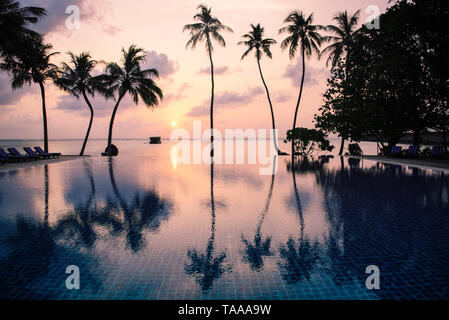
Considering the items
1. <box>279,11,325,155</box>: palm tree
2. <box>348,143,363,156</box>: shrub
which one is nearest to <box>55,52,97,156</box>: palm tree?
<box>279,11,325,155</box>: palm tree

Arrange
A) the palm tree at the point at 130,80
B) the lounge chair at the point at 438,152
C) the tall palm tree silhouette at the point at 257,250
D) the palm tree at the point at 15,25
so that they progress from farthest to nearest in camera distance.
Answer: the palm tree at the point at 130,80, the lounge chair at the point at 438,152, the palm tree at the point at 15,25, the tall palm tree silhouette at the point at 257,250

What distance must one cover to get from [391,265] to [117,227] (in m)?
5.32

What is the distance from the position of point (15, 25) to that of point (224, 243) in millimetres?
20520

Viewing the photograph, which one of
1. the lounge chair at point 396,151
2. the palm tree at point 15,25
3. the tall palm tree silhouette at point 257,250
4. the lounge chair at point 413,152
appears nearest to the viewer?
the tall palm tree silhouette at point 257,250

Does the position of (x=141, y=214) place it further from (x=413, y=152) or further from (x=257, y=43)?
(x=257, y=43)

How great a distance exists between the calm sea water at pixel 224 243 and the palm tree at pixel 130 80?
17.5m

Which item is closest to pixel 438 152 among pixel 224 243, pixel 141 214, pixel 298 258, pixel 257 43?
pixel 257 43

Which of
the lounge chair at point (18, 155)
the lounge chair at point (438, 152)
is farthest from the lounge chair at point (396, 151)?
the lounge chair at point (18, 155)

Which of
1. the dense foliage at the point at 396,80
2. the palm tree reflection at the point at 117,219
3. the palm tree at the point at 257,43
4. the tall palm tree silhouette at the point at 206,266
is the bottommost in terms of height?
the tall palm tree silhouette at the point at 206,266

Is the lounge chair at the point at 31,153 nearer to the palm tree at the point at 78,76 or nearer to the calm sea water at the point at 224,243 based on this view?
the palm tree at the point at 78,76

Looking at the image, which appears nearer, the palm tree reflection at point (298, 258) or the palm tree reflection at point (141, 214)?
the palm tree reflection at point (298, 258)

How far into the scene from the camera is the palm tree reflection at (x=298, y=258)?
3904 mm

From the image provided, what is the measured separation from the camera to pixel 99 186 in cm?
1123
